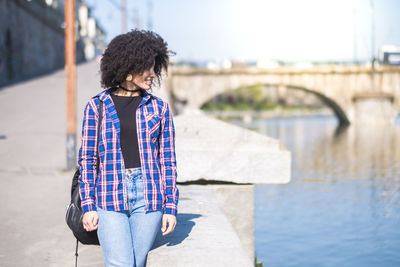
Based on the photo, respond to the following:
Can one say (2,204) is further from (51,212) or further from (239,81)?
(239,81)

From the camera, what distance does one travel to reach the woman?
2723 millimetres

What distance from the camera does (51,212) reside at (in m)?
5.86

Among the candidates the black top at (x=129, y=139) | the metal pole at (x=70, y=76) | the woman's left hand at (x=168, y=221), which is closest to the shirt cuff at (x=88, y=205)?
the black top at (x=129, y=139)

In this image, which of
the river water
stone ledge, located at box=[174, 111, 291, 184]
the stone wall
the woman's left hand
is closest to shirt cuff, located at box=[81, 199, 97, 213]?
the woman's left hand

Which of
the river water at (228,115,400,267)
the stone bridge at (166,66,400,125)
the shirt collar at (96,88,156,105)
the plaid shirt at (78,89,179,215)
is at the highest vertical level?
the stone bridge at (166,66,400,125)

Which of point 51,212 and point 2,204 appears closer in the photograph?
point 51,212

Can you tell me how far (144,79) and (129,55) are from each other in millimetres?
142

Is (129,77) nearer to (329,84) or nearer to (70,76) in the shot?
(70,76)

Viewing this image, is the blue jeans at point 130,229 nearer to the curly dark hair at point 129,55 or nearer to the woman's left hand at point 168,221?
the woman's left hand at point 168,221

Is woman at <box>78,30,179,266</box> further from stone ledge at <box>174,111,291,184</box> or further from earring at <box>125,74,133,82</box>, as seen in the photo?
stone ledge at <box>174,111,291,184</box>

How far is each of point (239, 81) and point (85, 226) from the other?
39659 mm

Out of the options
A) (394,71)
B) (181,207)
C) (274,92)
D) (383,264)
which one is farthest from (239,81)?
(274,92)

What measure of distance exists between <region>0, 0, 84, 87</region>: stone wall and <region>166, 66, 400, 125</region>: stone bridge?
9465mm

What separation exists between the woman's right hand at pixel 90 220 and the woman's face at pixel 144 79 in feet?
2.20
